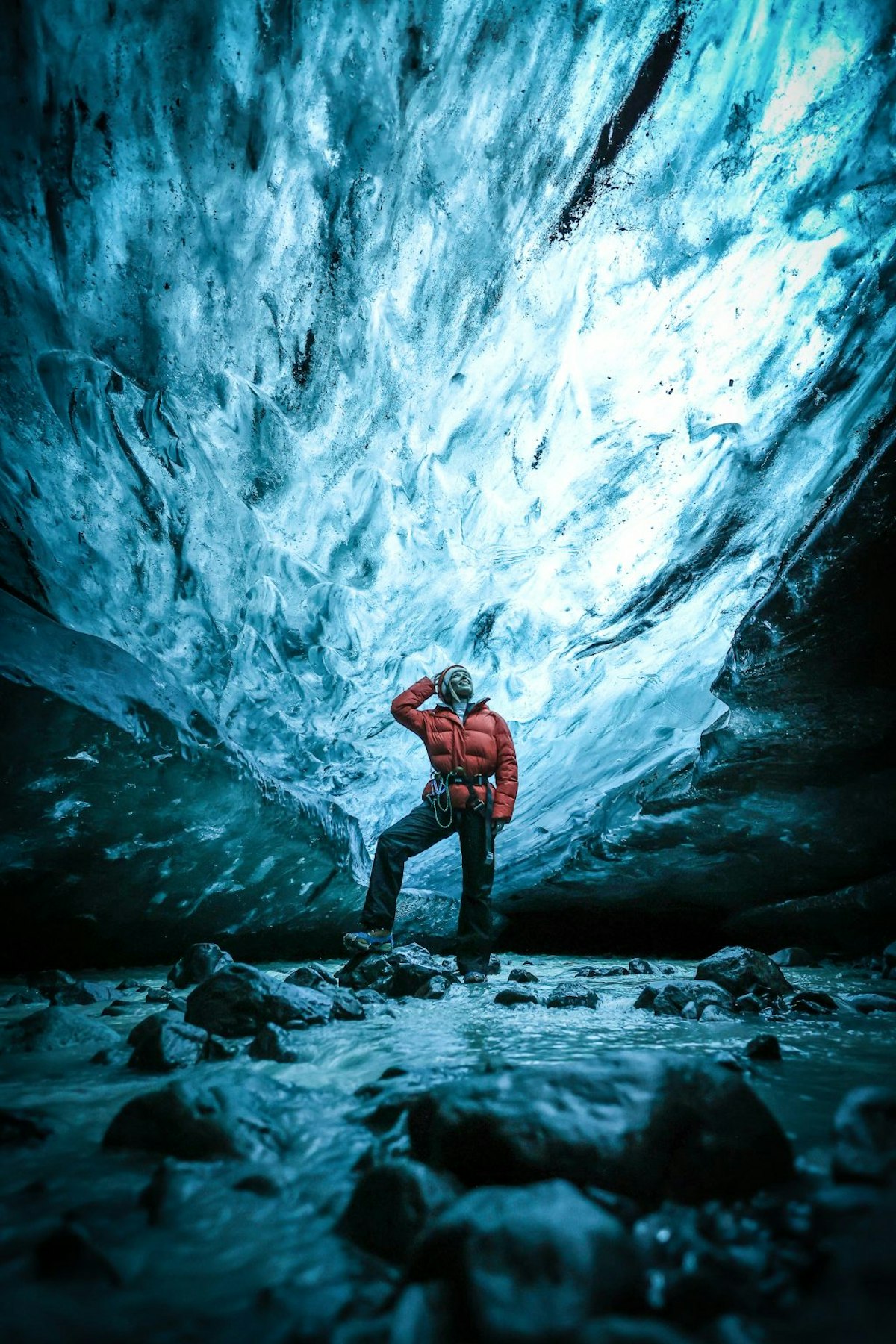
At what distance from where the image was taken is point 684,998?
9.27 ft

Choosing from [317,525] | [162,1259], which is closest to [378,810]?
[317,525]

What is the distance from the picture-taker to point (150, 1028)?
192 centimetres

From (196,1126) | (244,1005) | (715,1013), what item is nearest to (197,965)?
(244,1005)

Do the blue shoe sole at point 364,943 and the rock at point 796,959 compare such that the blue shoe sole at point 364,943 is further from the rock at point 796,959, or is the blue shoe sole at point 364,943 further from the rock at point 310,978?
the rock at point 796,959

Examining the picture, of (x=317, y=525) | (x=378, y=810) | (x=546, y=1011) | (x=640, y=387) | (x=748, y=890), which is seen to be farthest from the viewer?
(x=378, y=810)

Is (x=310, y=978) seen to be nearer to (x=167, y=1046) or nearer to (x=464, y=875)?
(x=464, y=875)

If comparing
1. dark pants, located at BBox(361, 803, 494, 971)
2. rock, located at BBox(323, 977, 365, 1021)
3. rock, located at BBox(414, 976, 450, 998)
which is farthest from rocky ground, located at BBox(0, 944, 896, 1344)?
dark pants, located at BBox(361, 803, 494, 971)

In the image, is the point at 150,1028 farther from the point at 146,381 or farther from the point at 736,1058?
the point at 146,381

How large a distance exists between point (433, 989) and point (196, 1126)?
2278mm

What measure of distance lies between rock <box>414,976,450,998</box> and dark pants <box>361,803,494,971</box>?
3.42 feet

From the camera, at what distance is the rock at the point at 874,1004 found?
279 cm

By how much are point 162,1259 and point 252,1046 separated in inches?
46.8

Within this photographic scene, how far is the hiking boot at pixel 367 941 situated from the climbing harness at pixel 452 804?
0.92 meters

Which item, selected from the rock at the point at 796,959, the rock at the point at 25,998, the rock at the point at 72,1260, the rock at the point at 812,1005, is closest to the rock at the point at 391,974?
the rock at the point at 25,998
